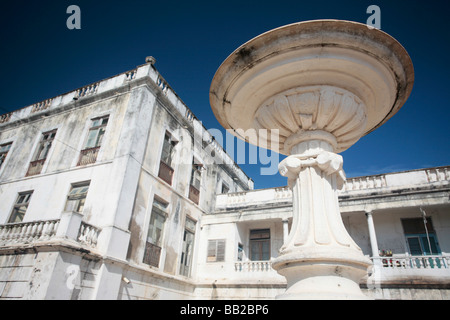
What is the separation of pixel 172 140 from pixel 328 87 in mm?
11326

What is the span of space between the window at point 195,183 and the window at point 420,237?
32.5 ft

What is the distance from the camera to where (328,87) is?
3.17 m

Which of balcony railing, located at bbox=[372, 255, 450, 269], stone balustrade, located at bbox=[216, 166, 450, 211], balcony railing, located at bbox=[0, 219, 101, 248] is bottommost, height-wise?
balcony railing, located at bbox=[0, 219, 101, 248]

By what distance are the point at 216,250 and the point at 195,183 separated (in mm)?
3583

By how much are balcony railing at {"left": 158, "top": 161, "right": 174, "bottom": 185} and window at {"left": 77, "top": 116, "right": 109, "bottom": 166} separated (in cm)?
266

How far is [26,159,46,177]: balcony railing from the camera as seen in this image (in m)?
12.5

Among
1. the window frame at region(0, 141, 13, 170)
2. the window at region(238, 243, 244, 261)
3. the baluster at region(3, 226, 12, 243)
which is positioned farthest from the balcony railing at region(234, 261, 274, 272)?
the window frame at region(0, 141, 13, 170)

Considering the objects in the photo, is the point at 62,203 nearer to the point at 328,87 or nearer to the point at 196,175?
the point at 196,175

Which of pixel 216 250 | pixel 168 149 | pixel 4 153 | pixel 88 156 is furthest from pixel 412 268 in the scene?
pixel 4 153

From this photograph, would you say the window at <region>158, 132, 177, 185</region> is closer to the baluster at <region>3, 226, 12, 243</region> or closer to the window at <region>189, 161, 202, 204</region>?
the window at <region>189, 161, 202, 204</region>

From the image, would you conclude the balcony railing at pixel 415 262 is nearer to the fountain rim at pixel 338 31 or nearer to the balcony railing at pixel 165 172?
the balcony railing at pixel 165 172

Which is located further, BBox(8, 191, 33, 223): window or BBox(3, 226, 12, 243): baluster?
BBox(8, 191, 33, 223): window

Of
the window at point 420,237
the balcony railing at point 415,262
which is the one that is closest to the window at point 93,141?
the balcony railing at point 415,262
